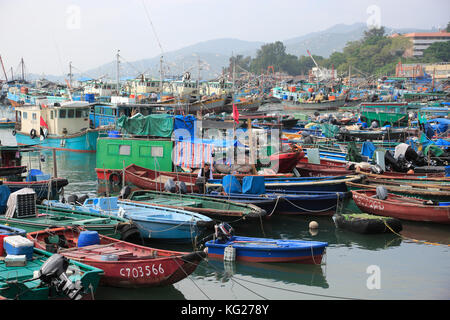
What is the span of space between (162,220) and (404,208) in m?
9.31

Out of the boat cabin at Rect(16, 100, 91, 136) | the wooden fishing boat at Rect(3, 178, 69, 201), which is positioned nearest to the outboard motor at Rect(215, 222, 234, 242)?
the wooden fishing boat at Rect(3, 178, 69, 201)

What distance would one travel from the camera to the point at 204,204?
19.4 m

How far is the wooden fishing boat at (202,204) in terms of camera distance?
17531mm

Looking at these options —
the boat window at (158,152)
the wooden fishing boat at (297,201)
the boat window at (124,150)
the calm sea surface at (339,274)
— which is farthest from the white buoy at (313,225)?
the boat window at (124,150)

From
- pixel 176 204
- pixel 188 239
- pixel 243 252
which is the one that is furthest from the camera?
pixel 176 204

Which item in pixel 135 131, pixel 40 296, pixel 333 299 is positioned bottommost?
pixel 333 299

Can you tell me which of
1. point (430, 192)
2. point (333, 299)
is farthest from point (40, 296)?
point (430, 192)

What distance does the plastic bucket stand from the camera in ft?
44.3

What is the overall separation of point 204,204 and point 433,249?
323 inches

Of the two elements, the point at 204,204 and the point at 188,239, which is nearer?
the point at 188,239

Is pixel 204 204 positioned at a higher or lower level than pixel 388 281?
higher

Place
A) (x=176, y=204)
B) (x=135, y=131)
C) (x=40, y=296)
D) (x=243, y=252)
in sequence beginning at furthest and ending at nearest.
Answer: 1. (x=135, y=131)
2. (x=176, y=204)
3. (x=243, y=252)
4. (x=40, y=296)

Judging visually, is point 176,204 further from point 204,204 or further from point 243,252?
point 243,252
